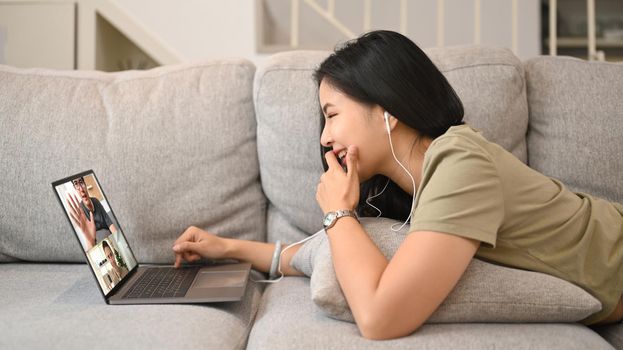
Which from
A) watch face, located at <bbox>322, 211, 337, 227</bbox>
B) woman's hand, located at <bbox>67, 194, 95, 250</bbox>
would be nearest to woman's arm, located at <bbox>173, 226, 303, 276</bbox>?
woman's hand, located at <bbox>67, 194, 95, 250</bbox>

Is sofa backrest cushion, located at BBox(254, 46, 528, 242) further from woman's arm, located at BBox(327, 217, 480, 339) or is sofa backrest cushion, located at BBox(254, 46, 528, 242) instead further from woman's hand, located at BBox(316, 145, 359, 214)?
woman's arm, located at BBox(327, 217, 480, 339)

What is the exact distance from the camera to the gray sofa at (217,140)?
4.43 feet

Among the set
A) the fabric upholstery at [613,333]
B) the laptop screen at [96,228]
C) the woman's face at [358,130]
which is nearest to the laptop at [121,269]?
the laptop screen at [96,228]

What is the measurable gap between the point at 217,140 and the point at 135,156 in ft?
0.70

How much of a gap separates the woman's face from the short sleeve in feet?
0.70

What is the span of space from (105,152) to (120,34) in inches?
77.6

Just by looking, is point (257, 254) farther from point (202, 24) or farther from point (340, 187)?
point (202, 24)

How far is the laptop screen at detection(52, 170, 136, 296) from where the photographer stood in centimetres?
105

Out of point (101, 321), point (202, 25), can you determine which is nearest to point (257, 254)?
point (101, 321)

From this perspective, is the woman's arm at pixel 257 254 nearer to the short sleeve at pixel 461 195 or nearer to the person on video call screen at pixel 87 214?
the person on video call screen at pixel 87 214

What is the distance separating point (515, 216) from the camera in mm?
972

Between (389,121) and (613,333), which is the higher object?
(389,121)

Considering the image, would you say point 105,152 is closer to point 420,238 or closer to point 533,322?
point 420,238

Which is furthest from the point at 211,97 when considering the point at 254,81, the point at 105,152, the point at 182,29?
the point at 182,29
